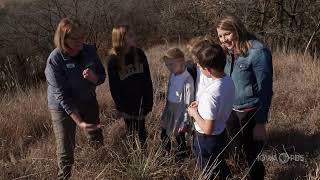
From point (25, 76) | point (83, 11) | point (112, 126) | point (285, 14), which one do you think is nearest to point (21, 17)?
point (83, 11)

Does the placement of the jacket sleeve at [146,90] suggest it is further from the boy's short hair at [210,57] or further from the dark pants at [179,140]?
the boy's short hair at [210,57]

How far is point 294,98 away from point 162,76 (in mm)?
2411

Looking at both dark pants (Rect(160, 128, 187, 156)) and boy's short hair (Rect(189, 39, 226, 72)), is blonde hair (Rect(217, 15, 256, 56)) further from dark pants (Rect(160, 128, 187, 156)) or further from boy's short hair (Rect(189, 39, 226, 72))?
dark pants (Rect(160, 128, 187, 156))

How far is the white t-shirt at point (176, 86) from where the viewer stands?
412 cm

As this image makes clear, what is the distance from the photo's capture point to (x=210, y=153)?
335 centimetres

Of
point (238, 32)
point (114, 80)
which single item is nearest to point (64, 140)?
point (114, 80)

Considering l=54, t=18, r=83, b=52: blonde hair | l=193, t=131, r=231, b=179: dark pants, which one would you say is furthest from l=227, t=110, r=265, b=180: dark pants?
l=54, t=18, r=83, b=52: blonde hair

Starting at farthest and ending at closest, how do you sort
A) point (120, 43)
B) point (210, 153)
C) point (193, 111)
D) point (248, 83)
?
point (120, 43) → point (248, 83) → point (210, 153) → point (193, 111)

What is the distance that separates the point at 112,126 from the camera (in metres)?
5.12

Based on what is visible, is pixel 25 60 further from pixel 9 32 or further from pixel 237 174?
pixel 237 174

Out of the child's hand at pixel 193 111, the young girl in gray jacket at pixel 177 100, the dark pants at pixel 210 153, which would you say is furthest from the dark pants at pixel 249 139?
the child's hand at pixel 193 111

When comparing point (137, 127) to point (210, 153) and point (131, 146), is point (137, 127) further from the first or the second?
point (210, 153)

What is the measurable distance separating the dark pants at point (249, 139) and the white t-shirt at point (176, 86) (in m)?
0.55

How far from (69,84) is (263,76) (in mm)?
1549
